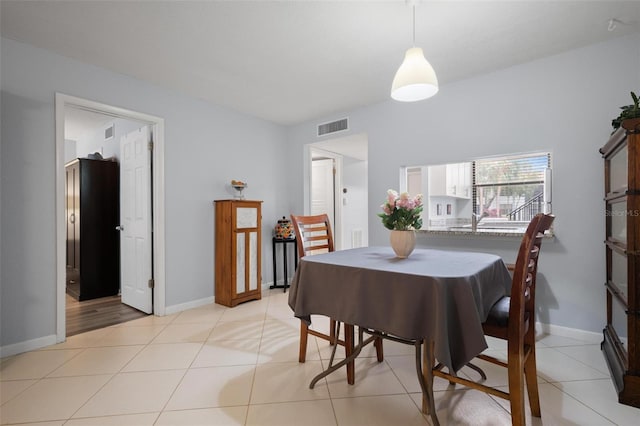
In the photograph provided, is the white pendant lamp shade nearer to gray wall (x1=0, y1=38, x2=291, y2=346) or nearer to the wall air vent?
gray wall (x1=0, y1=38, x2=291, y2=346)

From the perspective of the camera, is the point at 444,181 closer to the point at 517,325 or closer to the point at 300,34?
the point at 300,34

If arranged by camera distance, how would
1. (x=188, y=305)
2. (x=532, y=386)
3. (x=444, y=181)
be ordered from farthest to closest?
→ (x=444, y=181)
(x=188, y=305)
(x=532, y=386)

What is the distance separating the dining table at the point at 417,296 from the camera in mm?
1256

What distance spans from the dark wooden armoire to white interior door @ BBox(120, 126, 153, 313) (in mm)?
572

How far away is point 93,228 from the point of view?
161 inches

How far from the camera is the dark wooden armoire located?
158 inches

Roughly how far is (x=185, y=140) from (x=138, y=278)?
1.71 m

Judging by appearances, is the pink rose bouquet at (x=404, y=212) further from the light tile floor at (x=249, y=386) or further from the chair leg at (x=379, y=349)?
the light tile floor at (x=249, y=386)

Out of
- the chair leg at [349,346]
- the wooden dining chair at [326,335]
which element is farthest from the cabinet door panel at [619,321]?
the chair leg at [349,346]

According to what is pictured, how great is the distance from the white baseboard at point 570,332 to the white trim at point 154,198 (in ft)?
12.5

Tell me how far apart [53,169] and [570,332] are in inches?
184

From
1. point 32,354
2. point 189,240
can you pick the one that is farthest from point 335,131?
point 32,354

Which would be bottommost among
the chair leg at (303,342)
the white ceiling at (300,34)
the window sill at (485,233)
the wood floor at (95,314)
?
the wood floor at (95,314)

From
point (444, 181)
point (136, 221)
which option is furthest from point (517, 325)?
point (136, 221)
